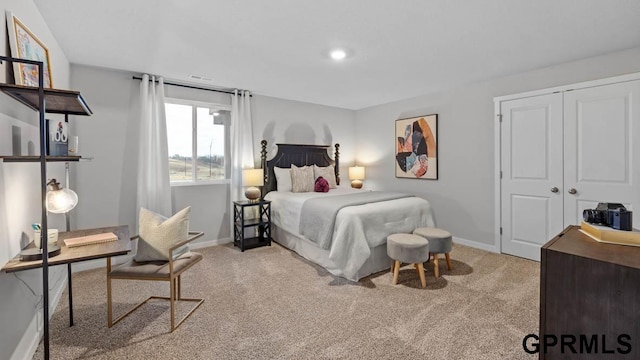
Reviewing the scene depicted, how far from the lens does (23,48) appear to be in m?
1.86

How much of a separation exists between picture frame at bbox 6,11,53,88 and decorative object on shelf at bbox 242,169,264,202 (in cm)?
249

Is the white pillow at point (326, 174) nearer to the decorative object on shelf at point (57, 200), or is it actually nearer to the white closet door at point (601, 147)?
the white closet door at point (601, 147)

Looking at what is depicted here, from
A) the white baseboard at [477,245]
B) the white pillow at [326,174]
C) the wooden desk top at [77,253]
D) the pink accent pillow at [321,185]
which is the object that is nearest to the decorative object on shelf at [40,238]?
the wooden desk top at [77,253]

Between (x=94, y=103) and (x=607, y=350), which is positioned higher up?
(x=94, y=103)

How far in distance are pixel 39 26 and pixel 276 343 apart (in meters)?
2.96

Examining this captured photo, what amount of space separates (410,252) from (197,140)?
3342mm

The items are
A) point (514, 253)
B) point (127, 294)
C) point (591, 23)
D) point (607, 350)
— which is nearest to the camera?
point (607, 350)

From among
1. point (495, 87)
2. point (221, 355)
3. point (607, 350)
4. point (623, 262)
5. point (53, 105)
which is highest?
point (495, 87)

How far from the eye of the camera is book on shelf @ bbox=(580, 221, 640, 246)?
1.24 m

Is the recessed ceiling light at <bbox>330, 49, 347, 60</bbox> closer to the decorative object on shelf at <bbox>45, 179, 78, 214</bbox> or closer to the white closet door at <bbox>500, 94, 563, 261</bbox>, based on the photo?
the white closet door at <bbox>500, 94, 563, 261</bbox>

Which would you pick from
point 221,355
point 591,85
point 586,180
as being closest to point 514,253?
point 586,180

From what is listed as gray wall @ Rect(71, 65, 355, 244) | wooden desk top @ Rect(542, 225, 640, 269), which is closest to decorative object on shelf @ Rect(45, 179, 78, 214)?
gray wall @ Rect(71, 65, 355, 244)

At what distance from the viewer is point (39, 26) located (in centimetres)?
220

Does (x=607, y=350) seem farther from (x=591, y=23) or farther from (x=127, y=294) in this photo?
(x=127, y=294)
